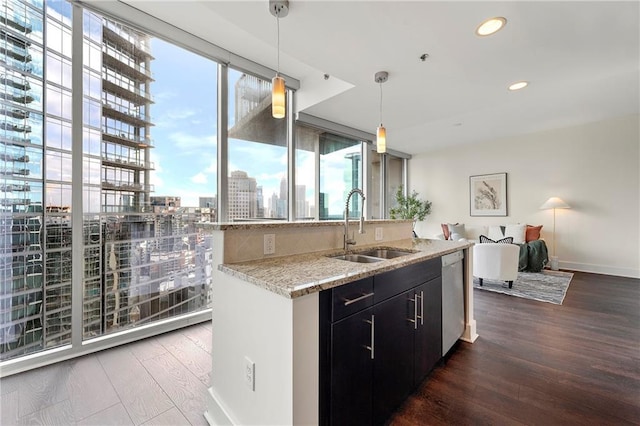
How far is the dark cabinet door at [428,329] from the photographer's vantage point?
169 centimetres

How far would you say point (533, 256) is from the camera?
4.81 meters

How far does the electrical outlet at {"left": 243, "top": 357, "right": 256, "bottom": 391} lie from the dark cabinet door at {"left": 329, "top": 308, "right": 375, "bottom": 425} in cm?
35

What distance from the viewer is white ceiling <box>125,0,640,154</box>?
1950 mm

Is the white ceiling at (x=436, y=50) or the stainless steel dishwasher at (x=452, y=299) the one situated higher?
the white ceiling at (x=436, y=50)

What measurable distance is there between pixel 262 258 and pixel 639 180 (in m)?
6.44

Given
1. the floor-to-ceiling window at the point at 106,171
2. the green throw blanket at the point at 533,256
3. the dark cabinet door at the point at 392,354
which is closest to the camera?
the dark cabinet door at the point at 392,354

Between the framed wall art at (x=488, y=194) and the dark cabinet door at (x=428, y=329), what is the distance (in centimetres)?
509

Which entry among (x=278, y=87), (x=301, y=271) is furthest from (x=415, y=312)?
(x=278, y=87)

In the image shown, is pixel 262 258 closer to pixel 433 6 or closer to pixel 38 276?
pixel 38 276

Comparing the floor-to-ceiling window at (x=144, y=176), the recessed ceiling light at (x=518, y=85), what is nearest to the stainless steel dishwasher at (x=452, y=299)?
the floor-to-ceiling window at (x=144, y=176)

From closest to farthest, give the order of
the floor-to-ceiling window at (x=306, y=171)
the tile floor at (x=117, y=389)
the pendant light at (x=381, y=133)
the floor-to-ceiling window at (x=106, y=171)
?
the tile floor at (x=117, y=389), the floor-to-ceiling window at (x=106, y=171), the pendant light at (x=381, y=133), the floor-to-ceiling window at (x=306, y=171)

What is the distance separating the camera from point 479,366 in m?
2.02

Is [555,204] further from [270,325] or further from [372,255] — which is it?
[270,325]

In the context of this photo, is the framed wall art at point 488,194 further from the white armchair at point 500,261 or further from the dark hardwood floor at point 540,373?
the dark hardwood floor at point 540,373
